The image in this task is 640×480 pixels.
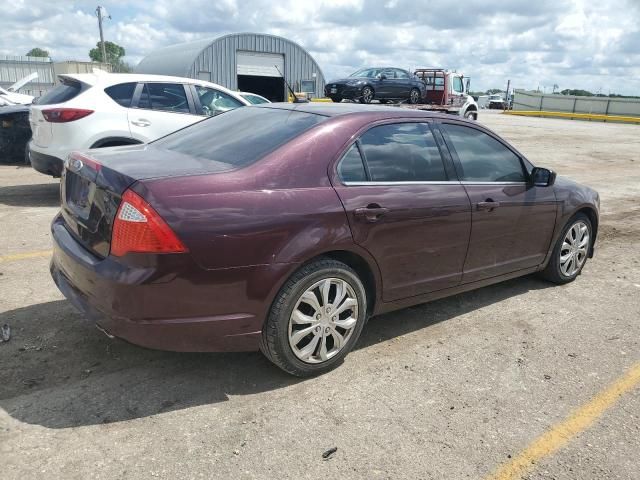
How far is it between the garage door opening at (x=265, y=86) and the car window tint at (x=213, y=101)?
86.0ft

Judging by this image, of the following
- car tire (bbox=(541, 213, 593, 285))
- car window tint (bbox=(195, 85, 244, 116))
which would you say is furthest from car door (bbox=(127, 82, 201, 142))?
car tire (bbox=(541, 213, 593, 285))

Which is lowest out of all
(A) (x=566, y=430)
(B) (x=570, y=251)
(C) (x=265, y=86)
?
(A) (x=566, y=430)

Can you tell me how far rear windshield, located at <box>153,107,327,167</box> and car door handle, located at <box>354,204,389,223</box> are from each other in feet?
1.96

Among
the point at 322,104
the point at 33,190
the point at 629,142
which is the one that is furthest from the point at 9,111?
the point at 629,142

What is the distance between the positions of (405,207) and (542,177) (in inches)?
65.8

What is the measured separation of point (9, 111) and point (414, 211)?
28.4ft

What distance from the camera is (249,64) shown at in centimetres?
3294

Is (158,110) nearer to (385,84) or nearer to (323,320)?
(323,320)

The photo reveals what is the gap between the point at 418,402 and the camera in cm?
313

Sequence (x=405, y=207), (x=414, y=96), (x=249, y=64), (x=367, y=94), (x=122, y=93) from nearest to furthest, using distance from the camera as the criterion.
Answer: (x=405, y=207) < (x=122, y=93) < (x=367, y=94) < (x=414, y=96) < (x=249, y=64)

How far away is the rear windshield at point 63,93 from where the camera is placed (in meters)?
7.35

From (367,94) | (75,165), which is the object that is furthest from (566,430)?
(367,94)

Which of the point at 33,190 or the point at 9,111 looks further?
the point at 9,111

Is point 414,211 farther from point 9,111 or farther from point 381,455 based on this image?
point 9,111
